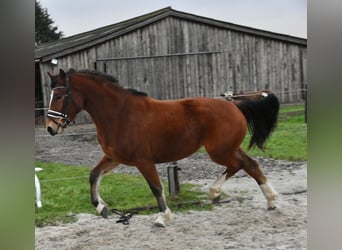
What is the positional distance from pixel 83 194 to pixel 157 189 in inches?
15.0

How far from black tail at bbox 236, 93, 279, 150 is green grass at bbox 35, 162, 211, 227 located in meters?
0.41

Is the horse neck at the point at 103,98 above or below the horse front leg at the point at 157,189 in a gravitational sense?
above

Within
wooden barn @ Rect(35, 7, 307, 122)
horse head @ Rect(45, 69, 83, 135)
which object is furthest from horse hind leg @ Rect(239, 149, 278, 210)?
horse head @ Rect(45, 69, 83, 135)

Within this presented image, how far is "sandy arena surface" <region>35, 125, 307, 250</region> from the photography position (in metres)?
2.38

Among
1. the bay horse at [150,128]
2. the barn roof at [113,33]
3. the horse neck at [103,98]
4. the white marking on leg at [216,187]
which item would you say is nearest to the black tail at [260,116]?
the bay horse at [150,128]

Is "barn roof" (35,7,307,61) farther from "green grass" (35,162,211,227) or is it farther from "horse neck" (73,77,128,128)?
"green grass" (35,162,211,227)

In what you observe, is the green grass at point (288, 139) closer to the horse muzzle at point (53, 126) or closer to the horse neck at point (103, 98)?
the horse neck at point (103, 98)

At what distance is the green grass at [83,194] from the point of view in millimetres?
2395

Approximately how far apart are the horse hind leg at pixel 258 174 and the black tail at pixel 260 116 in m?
0.07

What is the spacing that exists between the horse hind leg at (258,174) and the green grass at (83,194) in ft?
0.87

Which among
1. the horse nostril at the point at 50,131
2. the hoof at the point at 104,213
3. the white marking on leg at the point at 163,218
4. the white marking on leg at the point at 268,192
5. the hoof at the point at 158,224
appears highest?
the horse nostril at the point at 50,131

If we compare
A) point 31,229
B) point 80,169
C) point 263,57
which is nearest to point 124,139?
point 80,169

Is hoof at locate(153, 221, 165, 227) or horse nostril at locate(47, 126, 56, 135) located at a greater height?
horse nostril at locate(47, 126, 56, 135)

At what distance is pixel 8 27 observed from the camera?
2.37 m
